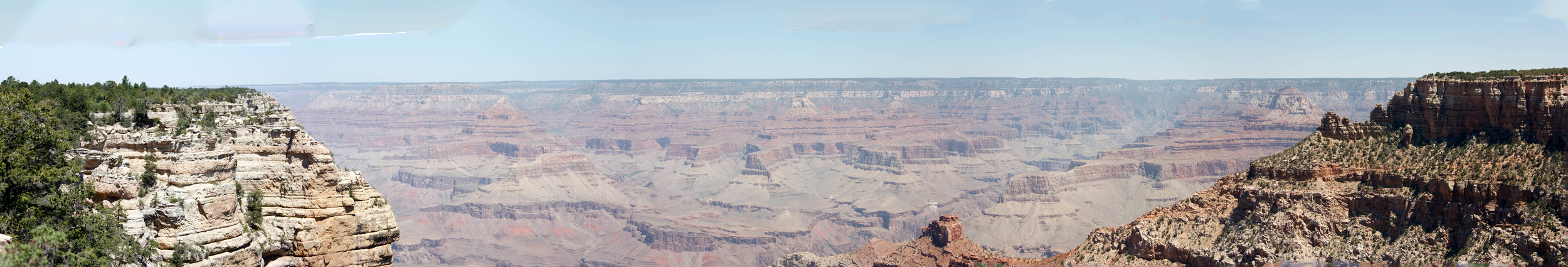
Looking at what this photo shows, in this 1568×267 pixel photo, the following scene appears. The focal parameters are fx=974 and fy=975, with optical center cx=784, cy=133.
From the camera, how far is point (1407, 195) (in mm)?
45562

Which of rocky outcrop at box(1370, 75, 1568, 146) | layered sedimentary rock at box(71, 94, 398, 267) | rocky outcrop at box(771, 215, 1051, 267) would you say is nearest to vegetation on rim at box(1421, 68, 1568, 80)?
rocky outcrop at box(1370, 75, 1568, 146)

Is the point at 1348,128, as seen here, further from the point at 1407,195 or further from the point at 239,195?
the point at 239,195

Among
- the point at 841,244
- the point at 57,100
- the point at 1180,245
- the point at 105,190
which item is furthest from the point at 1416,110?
the point at 841,244

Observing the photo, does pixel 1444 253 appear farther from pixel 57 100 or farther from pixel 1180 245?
pixel 57 100

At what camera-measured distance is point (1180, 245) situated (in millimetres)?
51562

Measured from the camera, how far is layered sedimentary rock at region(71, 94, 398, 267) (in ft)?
68.1

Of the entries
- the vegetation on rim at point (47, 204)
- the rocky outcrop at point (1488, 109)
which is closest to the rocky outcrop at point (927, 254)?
the rocky outcrop at point (1488, 109)

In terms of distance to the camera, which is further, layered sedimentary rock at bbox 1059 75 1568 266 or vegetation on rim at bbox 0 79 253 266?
layered sedimentary rock at bbox 1059 75 1568 266

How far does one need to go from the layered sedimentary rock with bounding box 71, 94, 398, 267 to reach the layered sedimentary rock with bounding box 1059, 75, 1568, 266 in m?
40.8

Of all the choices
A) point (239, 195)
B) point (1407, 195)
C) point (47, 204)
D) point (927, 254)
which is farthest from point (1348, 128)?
point (47, 204)

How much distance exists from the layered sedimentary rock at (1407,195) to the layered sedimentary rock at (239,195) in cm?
4083

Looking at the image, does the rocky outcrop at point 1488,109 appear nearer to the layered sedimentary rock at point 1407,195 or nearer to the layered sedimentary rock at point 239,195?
the layered sedimentary rock at point 1407,195

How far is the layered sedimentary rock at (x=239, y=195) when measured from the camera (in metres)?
20.8

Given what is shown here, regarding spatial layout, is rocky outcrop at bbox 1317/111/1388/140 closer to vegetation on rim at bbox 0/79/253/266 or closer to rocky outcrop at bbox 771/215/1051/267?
rocky outcrop at bbox 771/215/1051/267
